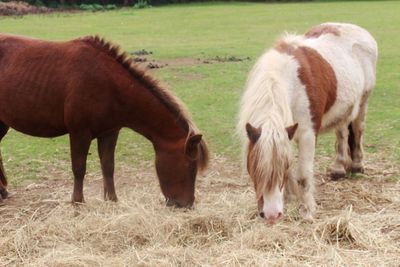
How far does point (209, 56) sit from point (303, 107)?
1053 centimetres

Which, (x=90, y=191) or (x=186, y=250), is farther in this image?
(x=90, y=191)

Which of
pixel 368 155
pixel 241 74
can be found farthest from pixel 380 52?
pixel 368 155

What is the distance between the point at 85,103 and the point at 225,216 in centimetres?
154

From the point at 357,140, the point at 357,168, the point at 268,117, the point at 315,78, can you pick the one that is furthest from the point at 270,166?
the point at 357,140

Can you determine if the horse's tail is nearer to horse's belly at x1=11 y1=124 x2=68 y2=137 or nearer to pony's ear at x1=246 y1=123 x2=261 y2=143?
pony's ear at x1=246 y1=123 x2=261 y2=143

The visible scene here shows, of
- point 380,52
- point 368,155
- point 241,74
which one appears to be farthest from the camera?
point 380,52

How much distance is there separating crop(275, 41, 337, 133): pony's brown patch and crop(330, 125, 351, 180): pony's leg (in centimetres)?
104

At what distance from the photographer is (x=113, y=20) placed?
91.2 ft

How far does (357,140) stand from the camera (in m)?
6.68

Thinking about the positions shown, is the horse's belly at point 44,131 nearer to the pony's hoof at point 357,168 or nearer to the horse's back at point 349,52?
the horse's back at point 349,52

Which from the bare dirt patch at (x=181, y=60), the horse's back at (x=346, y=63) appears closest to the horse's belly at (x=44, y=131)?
the horse's back at (x=346, y=63)

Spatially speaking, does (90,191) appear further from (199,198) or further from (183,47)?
(183,47)

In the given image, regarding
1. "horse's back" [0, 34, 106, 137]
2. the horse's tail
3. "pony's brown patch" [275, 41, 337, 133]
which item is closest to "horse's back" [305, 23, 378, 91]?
"pony's brown patch" [275, 41, 337, 133]

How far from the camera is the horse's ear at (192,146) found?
4.76m
